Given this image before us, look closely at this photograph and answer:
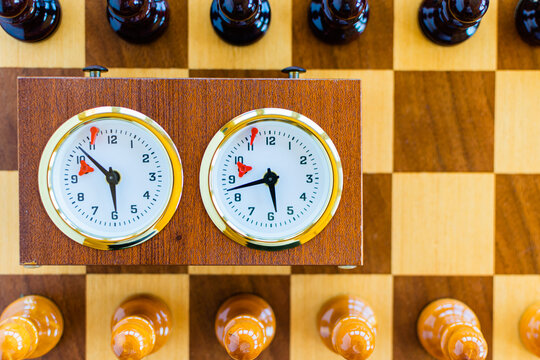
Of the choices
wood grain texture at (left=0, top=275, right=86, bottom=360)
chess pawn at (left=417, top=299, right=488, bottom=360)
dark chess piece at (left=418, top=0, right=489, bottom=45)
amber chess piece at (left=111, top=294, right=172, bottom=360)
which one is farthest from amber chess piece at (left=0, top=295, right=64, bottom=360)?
dark chess piece at (left=418, top=0, right=489, bottom=45)

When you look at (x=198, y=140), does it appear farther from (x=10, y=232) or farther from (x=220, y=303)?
(x=10, y=232)

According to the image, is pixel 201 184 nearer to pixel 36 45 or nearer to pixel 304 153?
pixel 304 153

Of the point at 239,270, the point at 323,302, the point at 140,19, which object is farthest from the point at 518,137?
the point at 140,19

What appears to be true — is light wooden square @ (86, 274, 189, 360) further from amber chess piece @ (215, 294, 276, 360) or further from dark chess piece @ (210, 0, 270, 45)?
dark chess piece @ (210, 0, 270, 45)

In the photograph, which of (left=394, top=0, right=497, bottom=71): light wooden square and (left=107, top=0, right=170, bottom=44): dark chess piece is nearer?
(left=107, top=0, right=170, bottom=44): dark chess piece

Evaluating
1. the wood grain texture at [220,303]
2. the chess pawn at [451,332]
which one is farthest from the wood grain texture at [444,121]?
the wood grain texture at [220,303]

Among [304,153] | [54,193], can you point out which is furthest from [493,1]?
[54,193]
